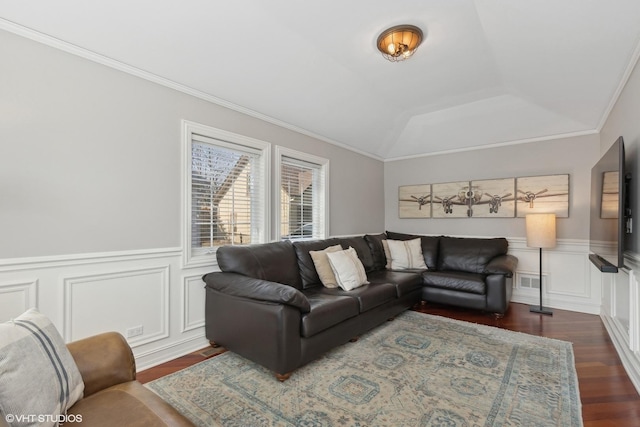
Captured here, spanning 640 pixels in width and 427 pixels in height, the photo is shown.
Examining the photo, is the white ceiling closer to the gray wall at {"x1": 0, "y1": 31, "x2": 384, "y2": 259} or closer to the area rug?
the gray wall at {"x1": 0, "y1": 31, "x2": 384, "y2": 259}

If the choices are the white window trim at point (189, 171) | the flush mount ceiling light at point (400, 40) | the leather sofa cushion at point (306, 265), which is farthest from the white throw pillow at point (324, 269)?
the flush mount ceiling light at point (400, 40)

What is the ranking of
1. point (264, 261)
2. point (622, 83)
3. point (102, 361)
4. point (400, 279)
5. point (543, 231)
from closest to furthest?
point (102, 361), point (622, 83), point (264, 261), point (400, 279), point (543, 231)

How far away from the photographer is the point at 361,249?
4012 mm

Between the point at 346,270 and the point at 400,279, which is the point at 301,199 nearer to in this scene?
the point at 346,270

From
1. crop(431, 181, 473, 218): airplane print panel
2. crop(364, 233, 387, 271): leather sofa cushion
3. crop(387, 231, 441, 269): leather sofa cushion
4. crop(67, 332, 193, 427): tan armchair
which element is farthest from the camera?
crop(431, 181, 473, 218): airplane print panel

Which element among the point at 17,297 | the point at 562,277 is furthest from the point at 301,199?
the point at 562,277

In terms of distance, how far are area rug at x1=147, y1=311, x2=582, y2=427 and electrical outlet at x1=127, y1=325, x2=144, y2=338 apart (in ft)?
1.37

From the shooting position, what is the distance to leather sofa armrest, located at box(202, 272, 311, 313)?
2145 mm

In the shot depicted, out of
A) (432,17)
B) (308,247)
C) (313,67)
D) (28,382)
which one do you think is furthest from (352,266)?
(28,382)

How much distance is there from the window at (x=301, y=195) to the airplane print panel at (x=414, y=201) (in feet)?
5.61

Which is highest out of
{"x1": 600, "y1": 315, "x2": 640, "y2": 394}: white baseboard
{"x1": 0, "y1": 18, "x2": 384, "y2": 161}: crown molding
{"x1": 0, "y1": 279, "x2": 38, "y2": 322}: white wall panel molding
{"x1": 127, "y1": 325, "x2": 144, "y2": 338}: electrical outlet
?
{"x1": 0, "y1": 18, "x2": 384, "y2": 161}: crown molding

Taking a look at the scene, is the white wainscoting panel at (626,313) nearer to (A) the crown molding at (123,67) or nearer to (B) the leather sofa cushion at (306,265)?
(B) the leather sofa cushion at (306,265)

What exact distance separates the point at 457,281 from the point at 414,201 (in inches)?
71.4

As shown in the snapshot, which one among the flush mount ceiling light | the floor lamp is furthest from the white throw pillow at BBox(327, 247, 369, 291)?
the floor lamp
